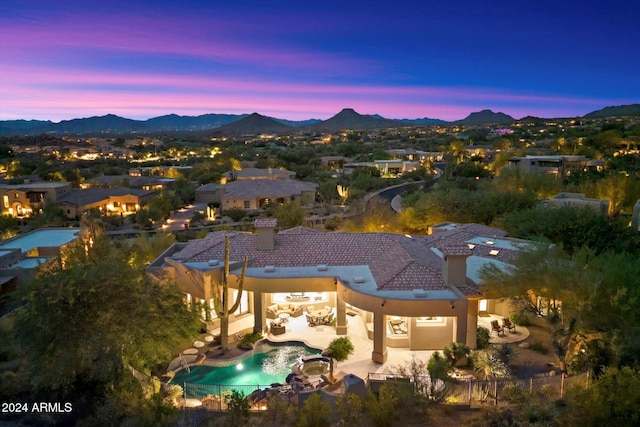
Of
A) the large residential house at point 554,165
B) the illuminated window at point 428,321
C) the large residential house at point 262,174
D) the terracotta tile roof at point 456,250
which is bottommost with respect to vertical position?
the illuminated window at point 428,321

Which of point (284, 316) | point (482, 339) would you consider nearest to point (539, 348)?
point (482, 339)

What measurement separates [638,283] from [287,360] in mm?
12539

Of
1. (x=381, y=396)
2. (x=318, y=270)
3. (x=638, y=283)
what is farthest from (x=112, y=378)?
(x=638, y=283)

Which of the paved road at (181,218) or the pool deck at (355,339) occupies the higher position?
the paved road at (181,218)

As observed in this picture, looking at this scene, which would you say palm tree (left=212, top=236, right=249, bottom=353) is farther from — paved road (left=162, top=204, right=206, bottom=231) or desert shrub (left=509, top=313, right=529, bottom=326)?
paved road (left=162, top=204, right=206, bottom=231)

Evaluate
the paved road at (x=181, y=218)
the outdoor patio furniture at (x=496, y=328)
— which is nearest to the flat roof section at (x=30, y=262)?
the paved road at (x=181, y=218)

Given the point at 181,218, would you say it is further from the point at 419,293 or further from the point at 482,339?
the point at 482,339

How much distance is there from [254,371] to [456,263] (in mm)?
8630

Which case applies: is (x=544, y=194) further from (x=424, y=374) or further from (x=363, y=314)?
(x=424, y=374)

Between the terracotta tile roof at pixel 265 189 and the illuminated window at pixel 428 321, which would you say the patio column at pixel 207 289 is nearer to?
the illuminated window at pixel 428 321

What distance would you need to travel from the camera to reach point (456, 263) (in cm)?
1861

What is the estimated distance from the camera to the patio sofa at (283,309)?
21547 mm

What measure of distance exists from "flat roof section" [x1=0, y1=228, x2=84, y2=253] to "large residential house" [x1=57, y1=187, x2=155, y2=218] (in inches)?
624

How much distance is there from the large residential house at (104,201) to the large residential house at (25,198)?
1410 mm
